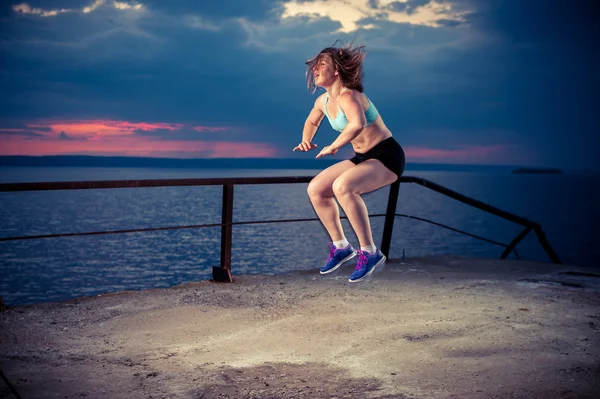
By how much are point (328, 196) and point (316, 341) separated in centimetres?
108

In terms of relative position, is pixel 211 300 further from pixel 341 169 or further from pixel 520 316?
pixel 520 316

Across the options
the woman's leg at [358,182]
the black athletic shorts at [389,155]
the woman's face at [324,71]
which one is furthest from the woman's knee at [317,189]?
the woman's face at [324,71]

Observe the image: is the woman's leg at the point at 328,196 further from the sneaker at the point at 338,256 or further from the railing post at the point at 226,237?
the railing post at the point at 226,237

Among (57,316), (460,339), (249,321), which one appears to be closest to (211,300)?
(249,321)

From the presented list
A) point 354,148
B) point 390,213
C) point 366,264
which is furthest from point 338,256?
point 390,213

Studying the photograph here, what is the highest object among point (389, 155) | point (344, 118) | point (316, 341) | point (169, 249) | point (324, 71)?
point (324, 71)

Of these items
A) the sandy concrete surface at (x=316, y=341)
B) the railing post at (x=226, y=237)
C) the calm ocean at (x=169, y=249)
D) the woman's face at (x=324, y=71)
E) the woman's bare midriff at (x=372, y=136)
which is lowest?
the calm ocean at (x=169, y=249)

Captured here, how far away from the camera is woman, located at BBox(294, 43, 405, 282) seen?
445 cm

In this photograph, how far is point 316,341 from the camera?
463 cm

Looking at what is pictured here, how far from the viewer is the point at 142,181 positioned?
21.0 feet

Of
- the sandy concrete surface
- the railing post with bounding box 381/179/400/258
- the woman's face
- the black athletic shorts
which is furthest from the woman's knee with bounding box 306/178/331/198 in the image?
the railing post with bounding box 381/179/400/258

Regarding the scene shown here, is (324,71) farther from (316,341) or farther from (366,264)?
(316,341)

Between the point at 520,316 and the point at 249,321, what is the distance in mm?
2234

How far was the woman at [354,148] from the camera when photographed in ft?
14.6
